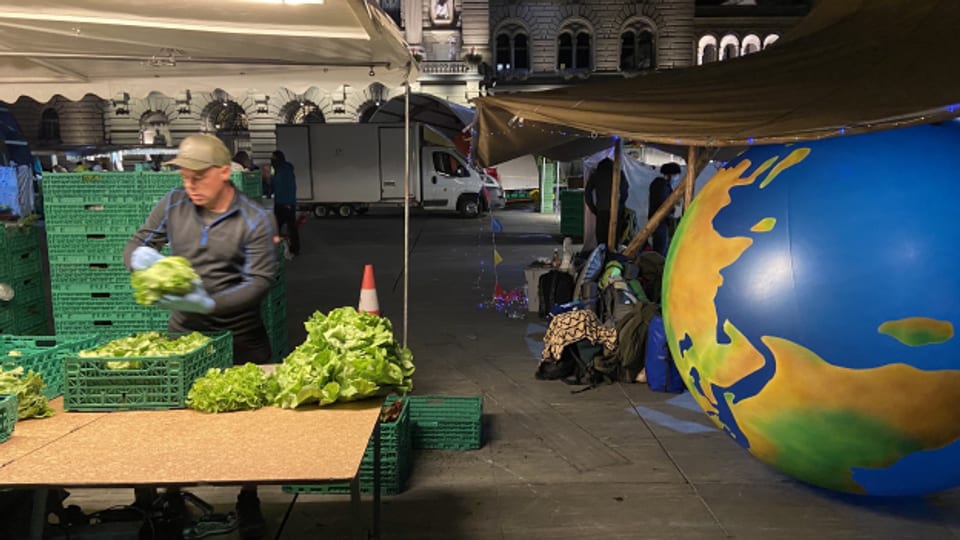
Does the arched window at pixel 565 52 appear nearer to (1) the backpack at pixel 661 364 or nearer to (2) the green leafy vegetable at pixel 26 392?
(1) the backpack at pixel 661 364

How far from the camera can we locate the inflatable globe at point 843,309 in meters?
3.74

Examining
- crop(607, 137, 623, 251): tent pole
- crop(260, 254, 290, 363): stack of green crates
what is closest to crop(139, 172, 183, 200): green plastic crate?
crop(260, 254, 290, 363): stack of green crates

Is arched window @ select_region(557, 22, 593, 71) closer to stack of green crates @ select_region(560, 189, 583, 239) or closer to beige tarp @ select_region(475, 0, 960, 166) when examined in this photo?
stack of green crates @ select_region(560, 189, 583, 239)

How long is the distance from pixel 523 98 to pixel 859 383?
3904mm

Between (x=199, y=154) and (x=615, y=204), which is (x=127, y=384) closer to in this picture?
(x=199, y=154)

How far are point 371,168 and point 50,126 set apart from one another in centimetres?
2754

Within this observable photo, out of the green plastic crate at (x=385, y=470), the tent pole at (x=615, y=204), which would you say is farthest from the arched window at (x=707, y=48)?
the green plastic crate at (x=385, y=470)

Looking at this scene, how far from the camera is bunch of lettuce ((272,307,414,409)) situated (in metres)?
3.11

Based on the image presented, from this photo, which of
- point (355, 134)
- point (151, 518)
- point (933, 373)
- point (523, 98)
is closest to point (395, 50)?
point (523, 98)

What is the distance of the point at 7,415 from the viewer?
2.77 m

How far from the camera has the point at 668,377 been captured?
7059mm

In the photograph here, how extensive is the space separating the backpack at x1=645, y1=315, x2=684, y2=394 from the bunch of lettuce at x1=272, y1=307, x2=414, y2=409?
423cm

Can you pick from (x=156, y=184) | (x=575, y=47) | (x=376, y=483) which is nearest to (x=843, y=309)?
(x=376, y=483)

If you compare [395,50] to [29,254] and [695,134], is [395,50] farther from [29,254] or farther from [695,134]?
[29,254]
